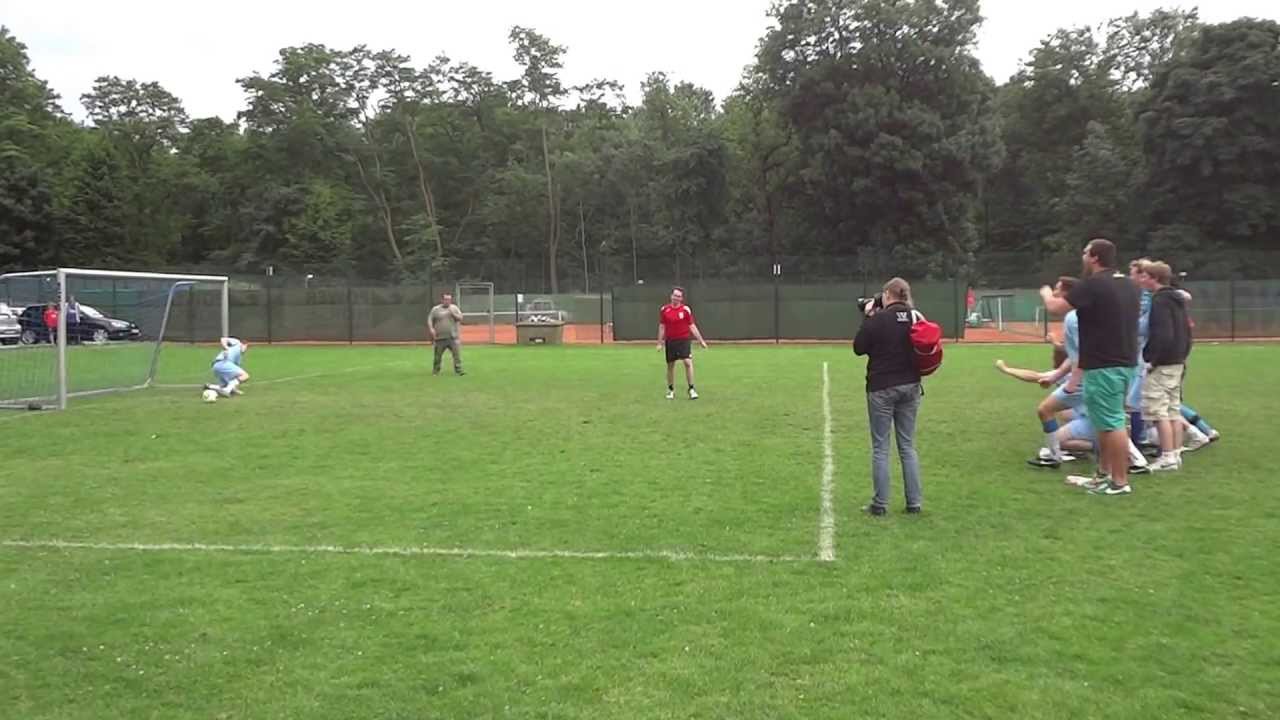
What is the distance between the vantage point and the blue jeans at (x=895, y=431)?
272 inches

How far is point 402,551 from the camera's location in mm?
6121

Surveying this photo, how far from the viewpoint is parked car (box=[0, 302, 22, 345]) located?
1638cm

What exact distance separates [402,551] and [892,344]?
3.67m

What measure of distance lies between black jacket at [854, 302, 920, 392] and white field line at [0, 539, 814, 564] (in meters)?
1.69

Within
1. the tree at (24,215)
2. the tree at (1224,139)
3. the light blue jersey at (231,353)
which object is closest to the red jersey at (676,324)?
the light blue jersey at (231,353)

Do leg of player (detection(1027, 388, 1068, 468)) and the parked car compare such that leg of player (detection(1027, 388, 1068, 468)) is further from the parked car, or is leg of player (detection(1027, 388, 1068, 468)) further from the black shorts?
the parked car

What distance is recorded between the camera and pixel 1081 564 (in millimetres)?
5742

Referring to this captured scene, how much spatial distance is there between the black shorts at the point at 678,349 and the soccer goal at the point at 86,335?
27.9 feet

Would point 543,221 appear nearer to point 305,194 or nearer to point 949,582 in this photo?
point 305,194

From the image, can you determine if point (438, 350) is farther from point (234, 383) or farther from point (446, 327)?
point (234, 383)

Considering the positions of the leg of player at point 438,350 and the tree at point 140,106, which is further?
the tree at point 140,106

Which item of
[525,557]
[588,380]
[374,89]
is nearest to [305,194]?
[374,89]

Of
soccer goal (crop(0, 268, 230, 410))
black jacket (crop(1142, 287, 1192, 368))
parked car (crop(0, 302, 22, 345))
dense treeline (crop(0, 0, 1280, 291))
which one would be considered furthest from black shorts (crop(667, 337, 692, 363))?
dense treeline (crop(0, 0, 1280, 291))

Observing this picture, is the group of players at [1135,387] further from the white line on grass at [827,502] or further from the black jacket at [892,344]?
the white line on grass at [827,502]
